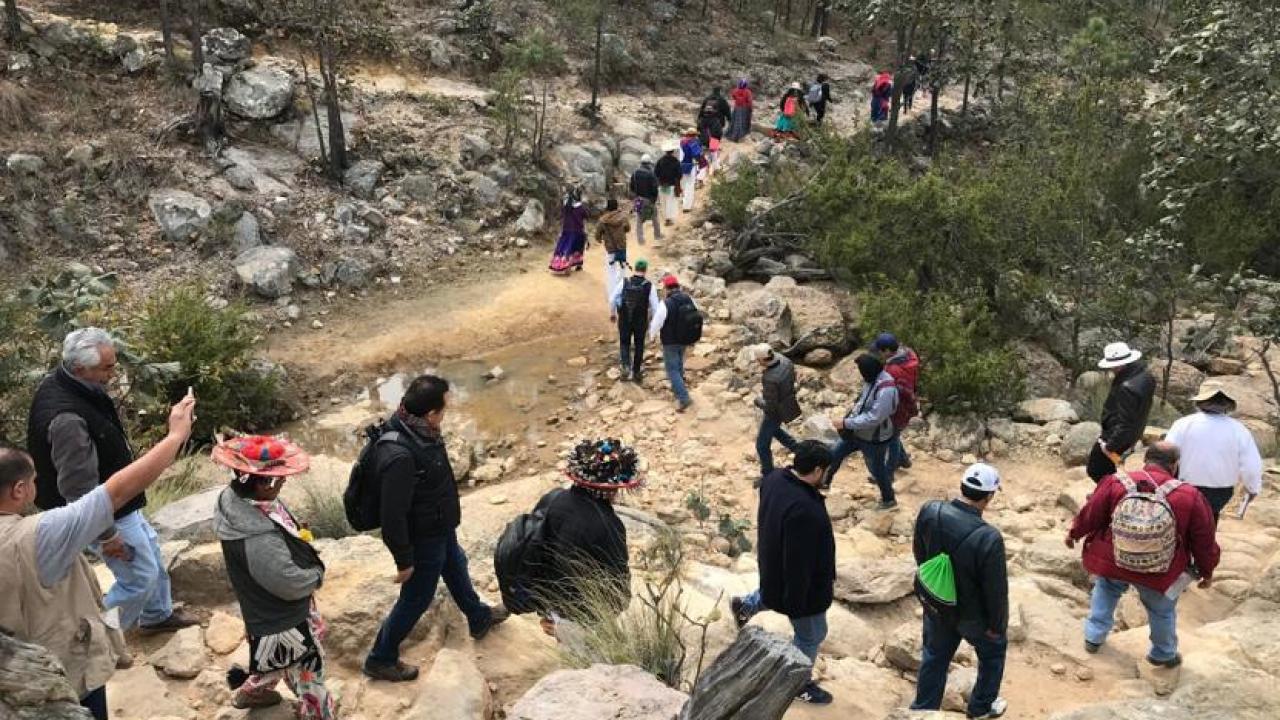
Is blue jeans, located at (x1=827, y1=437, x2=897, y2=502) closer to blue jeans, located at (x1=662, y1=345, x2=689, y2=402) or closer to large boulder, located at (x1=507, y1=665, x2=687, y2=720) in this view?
blue jeans, located at (x1=662, y1=345, x2=689, y2=402)

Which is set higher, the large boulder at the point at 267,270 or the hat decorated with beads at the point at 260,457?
the hat decorated with beads at the point at 260,457

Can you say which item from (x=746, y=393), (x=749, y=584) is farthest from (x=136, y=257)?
(x=749, y=584)

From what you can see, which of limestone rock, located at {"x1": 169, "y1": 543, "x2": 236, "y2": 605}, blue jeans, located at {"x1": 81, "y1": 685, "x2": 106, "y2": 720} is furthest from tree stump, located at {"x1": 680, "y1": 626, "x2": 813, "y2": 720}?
limestone rock, located at {"x1": 169, "y1": 543, "x2": 236, "y2": 605}

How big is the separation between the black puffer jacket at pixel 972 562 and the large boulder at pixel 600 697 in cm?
148

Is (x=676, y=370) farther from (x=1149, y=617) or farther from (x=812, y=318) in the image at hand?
(x=1149, y=617)

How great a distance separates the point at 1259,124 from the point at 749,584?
5784mm

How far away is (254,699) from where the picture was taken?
4.14 m

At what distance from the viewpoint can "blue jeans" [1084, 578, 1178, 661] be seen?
513cm

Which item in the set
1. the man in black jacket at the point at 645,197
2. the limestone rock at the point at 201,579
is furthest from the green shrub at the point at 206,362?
the man in black jacket at the point at 645,197

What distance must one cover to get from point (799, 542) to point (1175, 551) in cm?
218

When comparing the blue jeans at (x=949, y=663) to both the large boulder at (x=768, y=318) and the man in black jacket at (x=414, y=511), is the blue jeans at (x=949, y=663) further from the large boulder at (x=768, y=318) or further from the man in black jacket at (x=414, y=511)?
the large boulder at (x=768, y=318)

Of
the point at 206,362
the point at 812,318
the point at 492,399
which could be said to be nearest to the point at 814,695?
the point at 492,399

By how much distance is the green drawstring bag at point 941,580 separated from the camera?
435 centimetres

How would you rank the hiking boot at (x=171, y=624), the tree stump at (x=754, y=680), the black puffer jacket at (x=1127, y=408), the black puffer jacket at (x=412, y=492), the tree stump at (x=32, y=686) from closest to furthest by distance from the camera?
the tree stump at (x=32, y=686) → the tree stump at (x=754, y=680) → the black puffer jacket at (x=412, y=492) → the hiking boot at (x=171, y=624) → the black puffer jacket at (x=1127, y=408)
